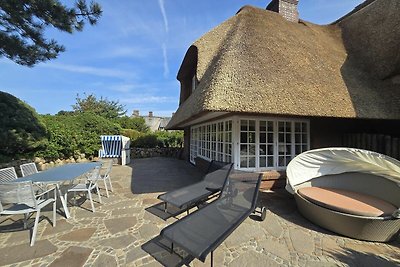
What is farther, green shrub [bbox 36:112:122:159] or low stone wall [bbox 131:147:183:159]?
low stone wall [bbox 131:147:183:159]

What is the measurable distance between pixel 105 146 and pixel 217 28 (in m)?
9.38

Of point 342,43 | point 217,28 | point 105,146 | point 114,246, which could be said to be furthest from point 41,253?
point 342,43

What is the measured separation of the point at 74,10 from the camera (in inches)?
212

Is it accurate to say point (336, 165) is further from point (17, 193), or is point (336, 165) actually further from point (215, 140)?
point (17, 193)

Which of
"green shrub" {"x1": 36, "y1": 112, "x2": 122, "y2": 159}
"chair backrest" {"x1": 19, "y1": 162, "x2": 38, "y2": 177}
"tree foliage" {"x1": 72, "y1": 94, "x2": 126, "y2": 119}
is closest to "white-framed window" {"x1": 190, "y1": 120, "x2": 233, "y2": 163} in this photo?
"chair backrest" {"x1": 19, "y1": 162, "x2": 38, "y2": 177}

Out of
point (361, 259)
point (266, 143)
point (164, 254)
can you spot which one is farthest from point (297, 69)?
point (164, 254)

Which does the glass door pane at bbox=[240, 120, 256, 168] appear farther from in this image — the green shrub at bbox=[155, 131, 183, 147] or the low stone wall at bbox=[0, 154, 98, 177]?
the green shrub at bbox=[155, 131, 183, 147]

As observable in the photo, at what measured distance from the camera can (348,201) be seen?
12.1 ft

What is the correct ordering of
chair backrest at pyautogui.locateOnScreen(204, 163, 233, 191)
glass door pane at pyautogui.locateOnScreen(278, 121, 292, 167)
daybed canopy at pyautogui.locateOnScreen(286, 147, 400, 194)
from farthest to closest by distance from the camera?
glass door pane at pyautogui.locateOnScreen(278, 121, 292, 167), chair backrest at pyautogui.locateOnScreen(204, 163, 233, 191), daybed canopy at pyautogui.locateOnScreen(286, 147, 400, 194)

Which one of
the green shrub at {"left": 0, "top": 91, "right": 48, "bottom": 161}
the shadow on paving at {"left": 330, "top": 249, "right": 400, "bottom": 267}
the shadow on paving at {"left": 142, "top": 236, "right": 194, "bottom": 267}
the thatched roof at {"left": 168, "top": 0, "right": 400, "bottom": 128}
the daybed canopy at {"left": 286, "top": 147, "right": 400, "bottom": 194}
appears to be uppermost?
the thatched roof at {"left": 168, "top": 0, "right": 400, "bottom": 128}

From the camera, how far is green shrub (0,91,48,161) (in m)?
7.70

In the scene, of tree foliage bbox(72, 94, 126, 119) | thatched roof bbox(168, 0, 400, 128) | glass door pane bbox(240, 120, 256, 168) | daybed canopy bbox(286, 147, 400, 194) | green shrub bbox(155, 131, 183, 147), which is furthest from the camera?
tree foliage bbox(72, 94, 126, 119)

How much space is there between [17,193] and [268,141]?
6.22 m

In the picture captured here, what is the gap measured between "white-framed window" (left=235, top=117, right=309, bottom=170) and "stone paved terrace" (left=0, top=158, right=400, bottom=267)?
2.08m
